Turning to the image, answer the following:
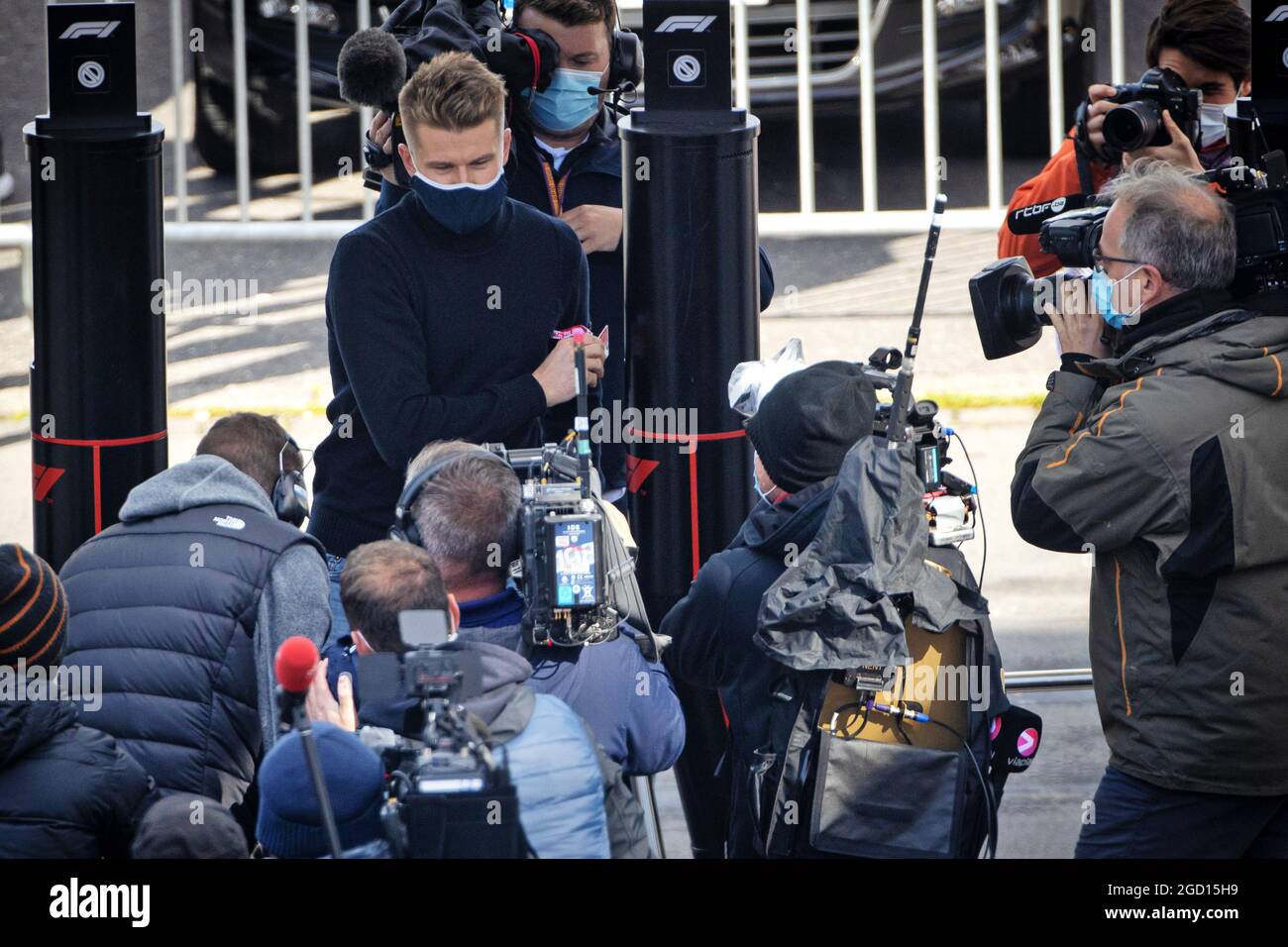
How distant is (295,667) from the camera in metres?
2.98

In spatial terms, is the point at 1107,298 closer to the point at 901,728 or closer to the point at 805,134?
the point at 901,728

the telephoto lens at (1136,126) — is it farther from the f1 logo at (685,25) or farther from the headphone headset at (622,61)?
the headphone headset at (622,61)

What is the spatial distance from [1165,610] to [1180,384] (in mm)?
445

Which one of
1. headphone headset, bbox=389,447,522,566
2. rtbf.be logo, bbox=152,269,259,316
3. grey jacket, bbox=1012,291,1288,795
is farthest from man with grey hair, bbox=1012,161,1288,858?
rtbf.be logo, bbox=152,269,259,316

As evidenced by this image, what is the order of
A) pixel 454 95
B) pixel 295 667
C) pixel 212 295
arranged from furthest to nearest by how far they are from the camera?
1. pixel 212 295
2. pixel 454 95
3. pixel 295 667

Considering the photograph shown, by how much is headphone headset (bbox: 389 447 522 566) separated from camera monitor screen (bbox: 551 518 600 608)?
0.13 meters

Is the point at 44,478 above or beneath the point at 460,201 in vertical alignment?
beneath

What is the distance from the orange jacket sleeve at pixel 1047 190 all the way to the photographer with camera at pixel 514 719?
2.22 meters

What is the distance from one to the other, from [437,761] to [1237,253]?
199 cm

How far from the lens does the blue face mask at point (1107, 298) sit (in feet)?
13.2

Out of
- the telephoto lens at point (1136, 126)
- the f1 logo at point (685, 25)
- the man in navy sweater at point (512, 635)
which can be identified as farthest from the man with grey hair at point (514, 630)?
the telephoto lens at point (1136, 126)

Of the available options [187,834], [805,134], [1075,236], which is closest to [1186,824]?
[1075,236]

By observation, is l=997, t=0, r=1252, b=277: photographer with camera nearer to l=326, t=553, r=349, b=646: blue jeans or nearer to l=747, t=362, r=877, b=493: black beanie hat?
l=747, t=362, r=877, b=493: black beanie hat
